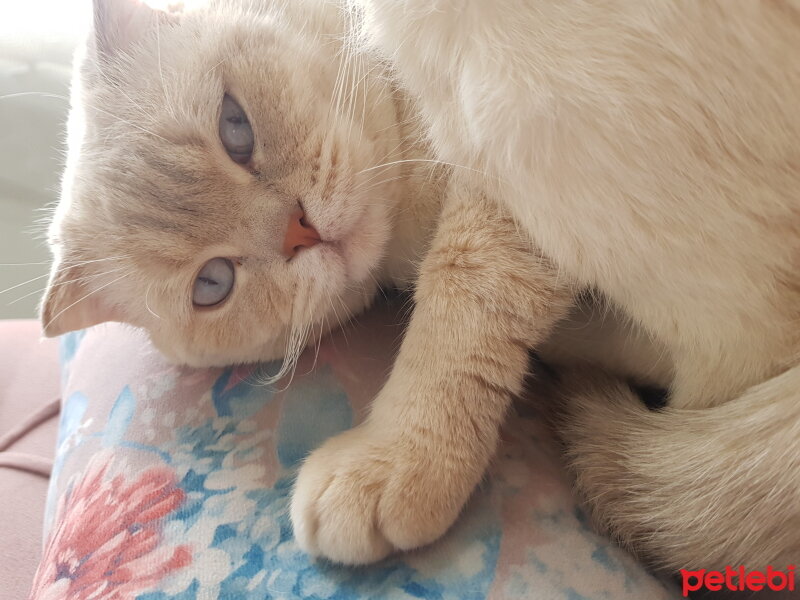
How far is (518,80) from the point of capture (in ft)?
2.11

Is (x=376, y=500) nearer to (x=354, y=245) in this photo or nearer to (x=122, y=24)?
(x=354, y=245)

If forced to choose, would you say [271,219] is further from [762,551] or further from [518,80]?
[762,551]

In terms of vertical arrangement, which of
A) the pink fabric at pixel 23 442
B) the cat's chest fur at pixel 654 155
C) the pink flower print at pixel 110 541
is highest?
the cat's chest fur at pixel 654 155

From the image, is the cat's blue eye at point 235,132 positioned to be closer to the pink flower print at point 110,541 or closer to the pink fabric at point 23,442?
the pink flower print at point 110,541

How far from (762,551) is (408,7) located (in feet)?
2.18

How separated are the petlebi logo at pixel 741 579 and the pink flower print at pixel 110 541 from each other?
0.56 metres

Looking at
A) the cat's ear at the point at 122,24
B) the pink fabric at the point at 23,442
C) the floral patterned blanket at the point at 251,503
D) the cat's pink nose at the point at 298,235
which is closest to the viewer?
the floral patterned blanket at the point at 251,503

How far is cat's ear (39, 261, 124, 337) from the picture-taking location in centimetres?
99

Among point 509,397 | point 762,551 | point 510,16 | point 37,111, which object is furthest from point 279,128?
point 37,111

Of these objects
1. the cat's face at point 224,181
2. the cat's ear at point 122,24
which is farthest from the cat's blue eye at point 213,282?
the cat's ear at point 122,24

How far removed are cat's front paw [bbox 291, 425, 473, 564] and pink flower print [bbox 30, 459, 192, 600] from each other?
164 millimetres

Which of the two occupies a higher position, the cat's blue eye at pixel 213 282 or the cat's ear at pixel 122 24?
the cat's ear at pixel 122 24

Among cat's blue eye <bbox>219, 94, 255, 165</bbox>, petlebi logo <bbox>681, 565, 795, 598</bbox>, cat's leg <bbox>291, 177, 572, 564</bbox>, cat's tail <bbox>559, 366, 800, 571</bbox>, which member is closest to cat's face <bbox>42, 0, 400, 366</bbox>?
cat's blue eye <bbox>219, 94, 255, 165</bbox>

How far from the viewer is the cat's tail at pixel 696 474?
2.02 feet
